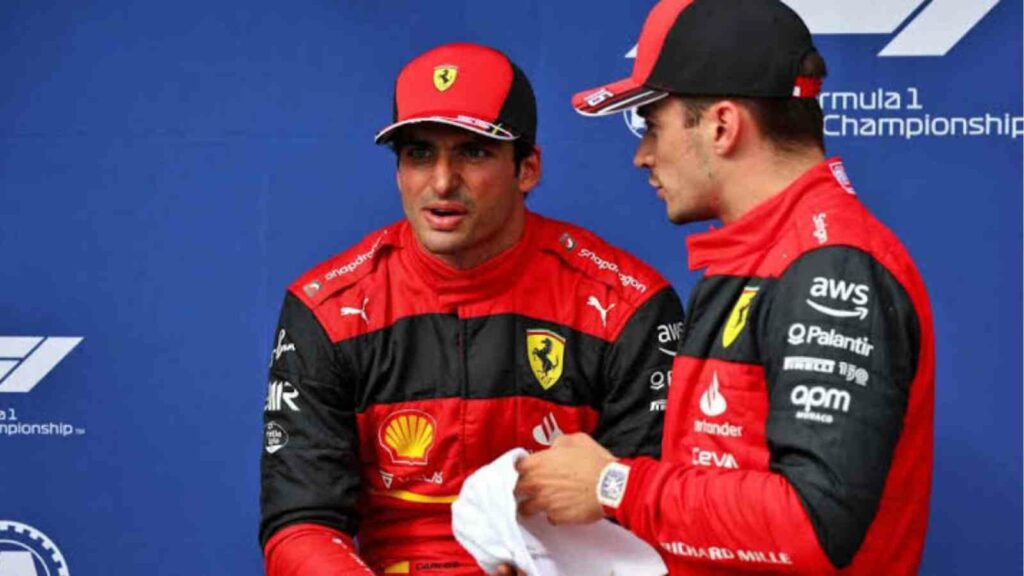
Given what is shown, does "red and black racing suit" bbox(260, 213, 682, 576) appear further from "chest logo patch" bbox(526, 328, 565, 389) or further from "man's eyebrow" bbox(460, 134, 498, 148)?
"man's eyebrow" bbox(460, 134, 498, 148)

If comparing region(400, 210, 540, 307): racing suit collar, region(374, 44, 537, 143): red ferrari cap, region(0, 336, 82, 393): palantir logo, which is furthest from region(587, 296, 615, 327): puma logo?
region(0, 336, 82, 393): palantir logo

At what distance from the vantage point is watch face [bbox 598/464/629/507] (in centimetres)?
151

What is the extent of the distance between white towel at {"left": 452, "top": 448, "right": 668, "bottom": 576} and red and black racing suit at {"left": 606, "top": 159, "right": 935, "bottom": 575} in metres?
0.20

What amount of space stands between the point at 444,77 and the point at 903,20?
2.82 feet

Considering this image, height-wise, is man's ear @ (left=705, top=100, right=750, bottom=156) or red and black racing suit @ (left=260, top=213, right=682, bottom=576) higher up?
man's ear @ (left=705, top=100, right=750, bottom=156)

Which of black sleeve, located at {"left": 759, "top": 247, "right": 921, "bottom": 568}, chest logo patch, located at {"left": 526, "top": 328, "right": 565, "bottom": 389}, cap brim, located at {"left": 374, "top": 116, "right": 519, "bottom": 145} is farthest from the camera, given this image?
chest logo patch, located at {"left": 526, "top": 328, "right": 565, "bottom": 389}

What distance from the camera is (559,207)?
8.48ft

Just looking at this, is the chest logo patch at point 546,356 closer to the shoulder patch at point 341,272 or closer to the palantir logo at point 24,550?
the shoulder patch at point 341,272

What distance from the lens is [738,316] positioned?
1.52 meters

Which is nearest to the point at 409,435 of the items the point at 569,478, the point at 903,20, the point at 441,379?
the point at 441,379

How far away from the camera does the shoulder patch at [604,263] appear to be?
7.00ft

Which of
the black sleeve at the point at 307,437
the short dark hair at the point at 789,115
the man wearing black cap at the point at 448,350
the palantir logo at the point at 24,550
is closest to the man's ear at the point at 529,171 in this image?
the man wearing black cap at the point at 448,350

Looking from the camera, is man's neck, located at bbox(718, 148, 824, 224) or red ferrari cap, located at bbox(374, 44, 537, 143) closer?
man's neck, located at bbox(718, 148, 824, 224)

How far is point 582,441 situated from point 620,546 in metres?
0.24
